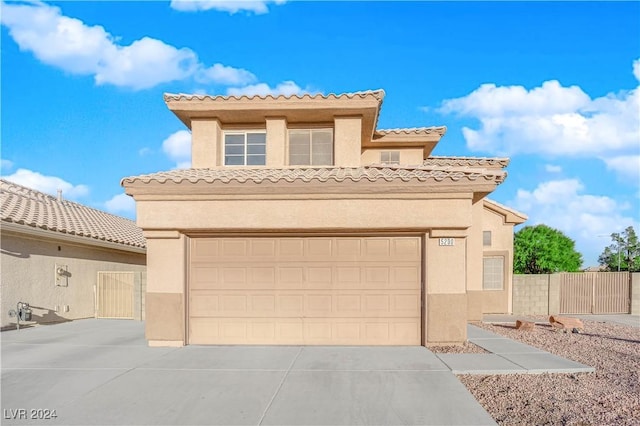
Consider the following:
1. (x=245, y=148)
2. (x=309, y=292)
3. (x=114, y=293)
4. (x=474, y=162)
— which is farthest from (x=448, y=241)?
(x=114, y=293)

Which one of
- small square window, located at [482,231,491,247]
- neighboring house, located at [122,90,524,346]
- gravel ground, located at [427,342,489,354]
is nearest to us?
gravel ground, located at [427,342,489,354]

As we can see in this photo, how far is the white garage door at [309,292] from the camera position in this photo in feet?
30.6

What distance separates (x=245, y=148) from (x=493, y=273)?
10569 millimetres

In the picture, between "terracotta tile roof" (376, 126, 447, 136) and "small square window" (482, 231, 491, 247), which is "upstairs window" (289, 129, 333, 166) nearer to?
"terracotta tile roof" (376, 126, 447, 136)

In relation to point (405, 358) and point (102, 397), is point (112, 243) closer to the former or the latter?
point (102, 397)

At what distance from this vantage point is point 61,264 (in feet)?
44.2

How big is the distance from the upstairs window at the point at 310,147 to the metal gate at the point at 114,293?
728cm

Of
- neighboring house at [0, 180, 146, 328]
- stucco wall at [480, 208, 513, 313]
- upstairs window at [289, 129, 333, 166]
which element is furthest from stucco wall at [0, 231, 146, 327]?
stucco wall at [480, 208, 513, 313]

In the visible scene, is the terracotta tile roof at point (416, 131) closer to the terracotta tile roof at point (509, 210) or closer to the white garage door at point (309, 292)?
the terracotta tile roof at point (509, 210)

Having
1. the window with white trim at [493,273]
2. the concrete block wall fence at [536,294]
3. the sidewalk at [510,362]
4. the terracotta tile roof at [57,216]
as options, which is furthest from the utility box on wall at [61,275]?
the concrete block wall fence at [536,294]

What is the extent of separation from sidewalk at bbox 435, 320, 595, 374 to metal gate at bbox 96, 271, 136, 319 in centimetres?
1100

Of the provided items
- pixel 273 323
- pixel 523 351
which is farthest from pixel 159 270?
pixel 523 351

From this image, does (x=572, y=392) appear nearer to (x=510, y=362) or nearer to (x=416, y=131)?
(x=510, y=362)

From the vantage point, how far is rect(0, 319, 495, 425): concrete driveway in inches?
214
